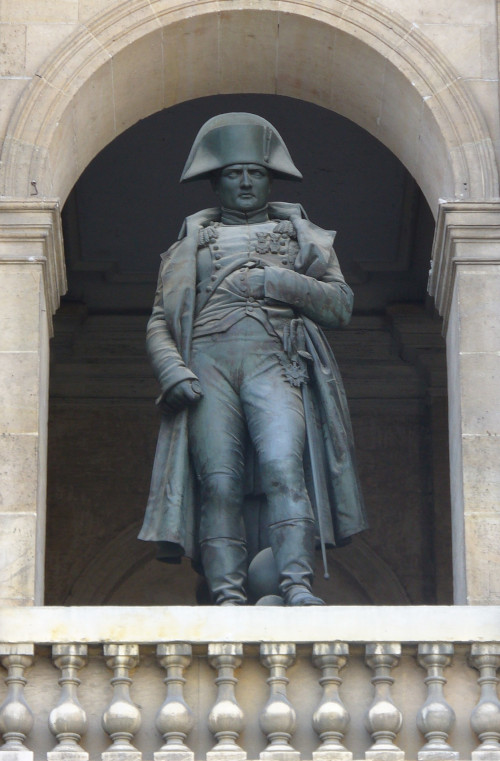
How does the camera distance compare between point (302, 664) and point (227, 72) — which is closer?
point (302, 664)

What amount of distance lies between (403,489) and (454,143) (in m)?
4.60

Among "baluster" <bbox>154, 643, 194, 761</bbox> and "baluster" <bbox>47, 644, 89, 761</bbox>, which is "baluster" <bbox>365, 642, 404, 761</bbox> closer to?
"baluster" <bbox>154, 643, 194, 761</bbox>

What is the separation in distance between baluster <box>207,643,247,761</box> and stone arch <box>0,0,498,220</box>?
2799 millimetres

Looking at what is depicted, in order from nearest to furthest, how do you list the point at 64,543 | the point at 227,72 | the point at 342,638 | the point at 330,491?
the point at 342,638
the point at 330,491
the point at 227,72
the point at 64,543

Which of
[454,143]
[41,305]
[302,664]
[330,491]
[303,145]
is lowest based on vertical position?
[302,664]

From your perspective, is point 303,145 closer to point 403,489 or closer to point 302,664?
point 403,489

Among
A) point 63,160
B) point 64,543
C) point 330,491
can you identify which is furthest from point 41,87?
point 64,543

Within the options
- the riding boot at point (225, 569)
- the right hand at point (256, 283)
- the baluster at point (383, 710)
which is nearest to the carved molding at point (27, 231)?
the right hand at point (256, 283)

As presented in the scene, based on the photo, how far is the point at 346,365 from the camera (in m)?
17.4

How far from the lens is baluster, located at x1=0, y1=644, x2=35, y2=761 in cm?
1071

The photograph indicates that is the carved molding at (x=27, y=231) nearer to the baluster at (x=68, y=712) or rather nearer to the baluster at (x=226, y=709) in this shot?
the baluster at (x=68, y=712)

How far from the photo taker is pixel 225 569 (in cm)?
1205

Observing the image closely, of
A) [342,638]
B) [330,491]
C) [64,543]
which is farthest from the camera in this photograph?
[64,543]

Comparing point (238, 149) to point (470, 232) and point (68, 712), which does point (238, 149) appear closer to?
point (470, 232)
